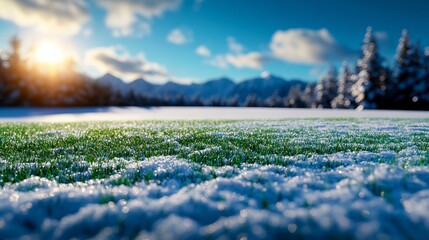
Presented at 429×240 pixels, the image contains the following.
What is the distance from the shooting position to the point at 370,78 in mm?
49125

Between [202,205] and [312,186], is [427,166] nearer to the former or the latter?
[312,186]

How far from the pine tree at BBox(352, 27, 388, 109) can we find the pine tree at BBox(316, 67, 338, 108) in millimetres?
20272

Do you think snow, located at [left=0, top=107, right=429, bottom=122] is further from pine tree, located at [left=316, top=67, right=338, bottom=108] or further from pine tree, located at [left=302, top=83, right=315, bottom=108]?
pine tree, located at [left=302, top=83, right=315, bottom=108]

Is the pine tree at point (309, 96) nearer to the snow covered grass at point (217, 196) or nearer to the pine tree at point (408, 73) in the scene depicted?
the pine tree at point (408, 73)

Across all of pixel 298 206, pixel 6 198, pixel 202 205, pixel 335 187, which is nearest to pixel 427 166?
pixel 335 187

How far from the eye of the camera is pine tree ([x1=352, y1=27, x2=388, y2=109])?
49125 millimetres

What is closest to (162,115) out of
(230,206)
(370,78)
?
(230,206)

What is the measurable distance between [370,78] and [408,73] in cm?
684

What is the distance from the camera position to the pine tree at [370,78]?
4912cm

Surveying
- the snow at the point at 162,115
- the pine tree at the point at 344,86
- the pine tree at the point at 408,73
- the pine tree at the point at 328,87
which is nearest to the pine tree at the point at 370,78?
the pine tree at the point at 408,73

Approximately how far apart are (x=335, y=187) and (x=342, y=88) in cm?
6543

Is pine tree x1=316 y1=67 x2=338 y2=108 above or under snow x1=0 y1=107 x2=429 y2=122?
above

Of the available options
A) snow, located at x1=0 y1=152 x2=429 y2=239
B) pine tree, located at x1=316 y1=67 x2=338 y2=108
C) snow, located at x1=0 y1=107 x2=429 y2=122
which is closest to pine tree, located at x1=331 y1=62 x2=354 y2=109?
pine tree, located at x1=316 y1=67 x2=338 y2=108

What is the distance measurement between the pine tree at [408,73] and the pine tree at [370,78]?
301 centimetres
